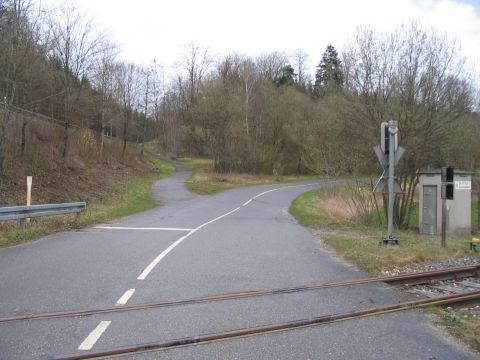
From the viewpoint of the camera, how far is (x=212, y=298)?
6.82 m

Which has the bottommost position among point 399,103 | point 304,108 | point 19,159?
point 19,159

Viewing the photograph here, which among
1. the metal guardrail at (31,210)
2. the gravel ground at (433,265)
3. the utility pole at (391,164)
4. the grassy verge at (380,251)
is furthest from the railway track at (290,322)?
the metal guardrail at (31,210)

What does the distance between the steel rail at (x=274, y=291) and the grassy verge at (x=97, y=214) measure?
22.0 ft

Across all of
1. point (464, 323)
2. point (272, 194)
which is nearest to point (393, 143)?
point (464, 323)

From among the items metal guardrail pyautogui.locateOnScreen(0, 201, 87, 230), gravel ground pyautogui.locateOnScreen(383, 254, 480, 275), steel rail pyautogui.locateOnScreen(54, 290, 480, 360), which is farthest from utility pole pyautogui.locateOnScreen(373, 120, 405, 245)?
metal guardrail pyautogui.locateOnScreen(0, 201, 87, 230)

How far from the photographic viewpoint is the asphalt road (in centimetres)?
488

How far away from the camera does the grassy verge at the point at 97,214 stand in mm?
12844

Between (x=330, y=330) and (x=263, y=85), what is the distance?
186 feet

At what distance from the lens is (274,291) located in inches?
287

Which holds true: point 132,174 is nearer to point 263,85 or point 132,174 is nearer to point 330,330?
point 263,85

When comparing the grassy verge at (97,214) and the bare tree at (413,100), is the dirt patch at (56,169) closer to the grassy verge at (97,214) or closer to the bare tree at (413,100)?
the grassy verge at (97,214)

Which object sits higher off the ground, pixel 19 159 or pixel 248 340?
pixel 19 159

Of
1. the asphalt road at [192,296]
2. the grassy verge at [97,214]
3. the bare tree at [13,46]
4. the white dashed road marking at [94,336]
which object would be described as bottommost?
the asphalt road at [192,296]

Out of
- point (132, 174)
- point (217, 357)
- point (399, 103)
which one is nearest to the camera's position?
point (217, 357)
